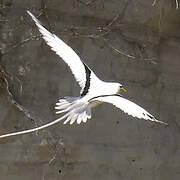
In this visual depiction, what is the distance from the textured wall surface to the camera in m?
2.35

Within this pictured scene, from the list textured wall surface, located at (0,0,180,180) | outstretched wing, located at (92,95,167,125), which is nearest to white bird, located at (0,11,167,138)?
outstretched wing, located at (92,95,167,125)

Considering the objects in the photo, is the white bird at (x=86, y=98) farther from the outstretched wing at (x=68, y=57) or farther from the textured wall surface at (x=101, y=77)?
the textured wall surface at (x=101, y=77)

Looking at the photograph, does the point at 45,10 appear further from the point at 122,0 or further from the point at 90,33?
the point at 122,0

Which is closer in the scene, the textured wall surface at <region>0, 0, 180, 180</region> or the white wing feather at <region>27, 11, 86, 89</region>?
the white wing feather at <region>27, 11, 86, 89</region>

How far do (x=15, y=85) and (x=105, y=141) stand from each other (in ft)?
1.72

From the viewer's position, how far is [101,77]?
8.45 ft

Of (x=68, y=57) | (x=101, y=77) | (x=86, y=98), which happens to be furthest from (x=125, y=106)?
(x=101, y=77)

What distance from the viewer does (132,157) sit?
2.66m

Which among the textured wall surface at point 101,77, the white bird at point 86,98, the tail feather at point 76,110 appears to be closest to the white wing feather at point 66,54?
the white bird at point 86,98

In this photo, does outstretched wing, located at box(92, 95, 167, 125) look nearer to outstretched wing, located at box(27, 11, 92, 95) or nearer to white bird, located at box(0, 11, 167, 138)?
white bird, located at box(0, 11, 167, 138)

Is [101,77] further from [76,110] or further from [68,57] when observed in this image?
[76,110]

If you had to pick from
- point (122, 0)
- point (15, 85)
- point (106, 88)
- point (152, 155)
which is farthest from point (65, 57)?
point (152, 155)

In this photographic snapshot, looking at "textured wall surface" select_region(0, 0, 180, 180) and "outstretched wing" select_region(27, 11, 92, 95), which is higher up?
"outstretched wing" select_region(27, 11, 92, 95)

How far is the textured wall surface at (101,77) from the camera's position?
235 centimetres
